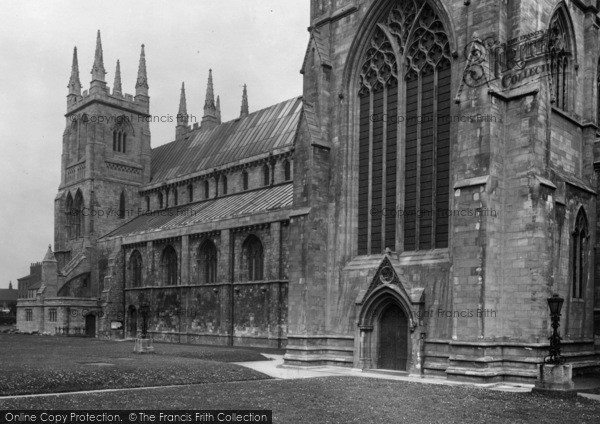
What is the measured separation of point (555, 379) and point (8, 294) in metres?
156

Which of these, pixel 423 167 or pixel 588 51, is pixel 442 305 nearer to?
pixel 423 167

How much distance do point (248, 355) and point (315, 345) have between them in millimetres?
7138

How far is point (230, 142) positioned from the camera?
63844mm

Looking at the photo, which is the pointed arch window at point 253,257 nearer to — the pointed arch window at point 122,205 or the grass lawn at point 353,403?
the grass lawn at point 353,403

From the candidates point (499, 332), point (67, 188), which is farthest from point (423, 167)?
point (67, 188)

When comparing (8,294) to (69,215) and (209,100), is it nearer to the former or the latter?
(69,215)

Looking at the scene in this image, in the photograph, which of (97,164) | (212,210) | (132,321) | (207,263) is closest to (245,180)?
(212,210)

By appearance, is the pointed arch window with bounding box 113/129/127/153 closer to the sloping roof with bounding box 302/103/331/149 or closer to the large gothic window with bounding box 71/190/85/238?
the large gothic window with bounding box 71/190/85/238

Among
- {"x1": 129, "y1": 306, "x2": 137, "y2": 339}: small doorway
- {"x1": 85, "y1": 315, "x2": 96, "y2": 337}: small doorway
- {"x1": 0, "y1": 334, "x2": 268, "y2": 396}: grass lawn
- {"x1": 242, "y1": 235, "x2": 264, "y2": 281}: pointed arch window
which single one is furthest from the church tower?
{"x1": 0, "y1": 334, "x2": 268, "y2": 396}: grass lawn

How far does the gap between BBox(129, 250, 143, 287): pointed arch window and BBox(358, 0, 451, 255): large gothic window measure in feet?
111

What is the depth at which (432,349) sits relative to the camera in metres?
25.8

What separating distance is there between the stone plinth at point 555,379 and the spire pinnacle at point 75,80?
64.6 metres

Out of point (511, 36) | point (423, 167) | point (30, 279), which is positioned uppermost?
point (511, 36)

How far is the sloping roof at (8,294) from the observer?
154m
